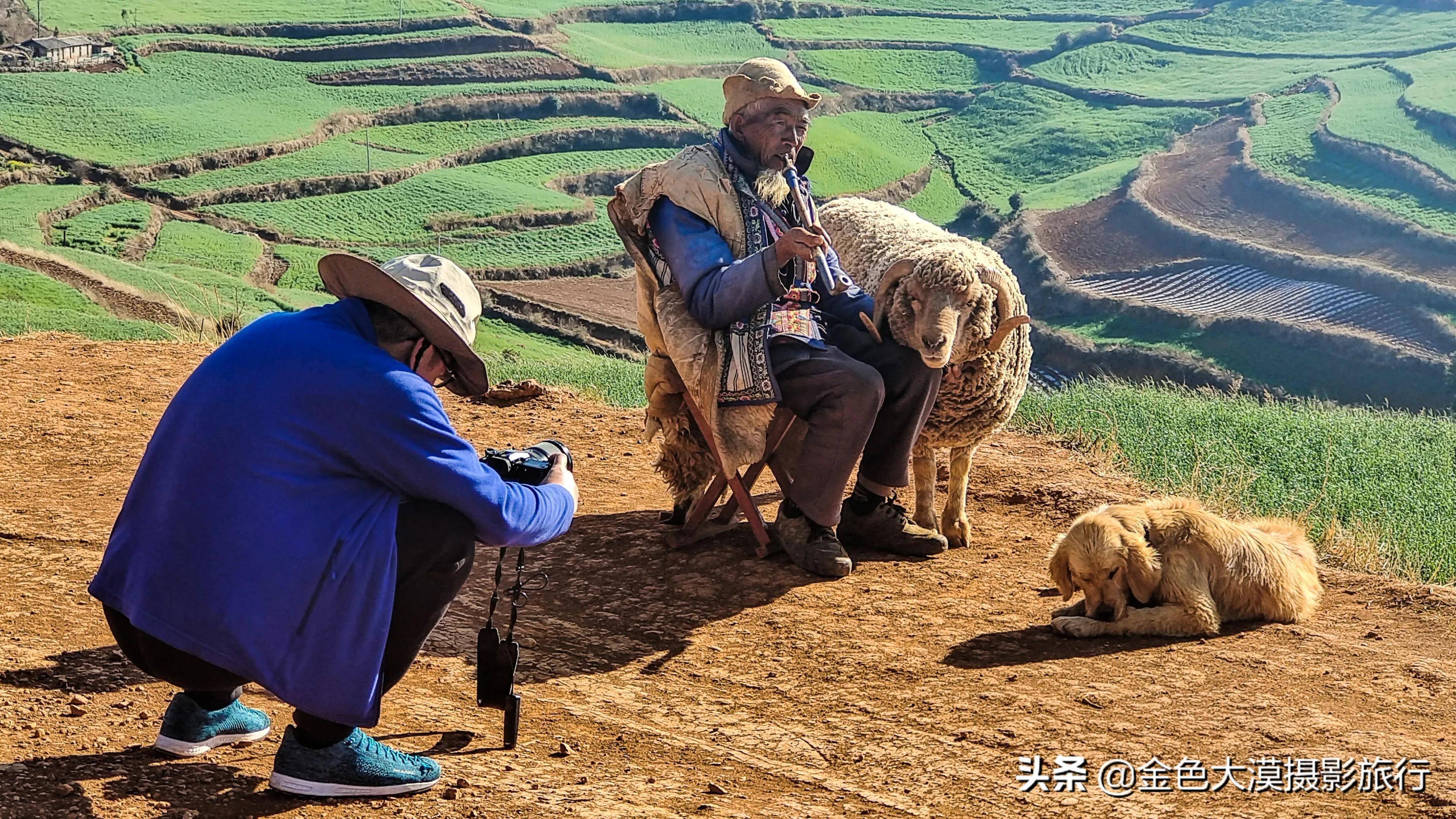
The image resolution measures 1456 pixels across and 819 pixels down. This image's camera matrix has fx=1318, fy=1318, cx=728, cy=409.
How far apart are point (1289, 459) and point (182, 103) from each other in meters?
54.5

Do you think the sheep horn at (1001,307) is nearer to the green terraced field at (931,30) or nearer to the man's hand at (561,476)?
the man's hand at (561,476)

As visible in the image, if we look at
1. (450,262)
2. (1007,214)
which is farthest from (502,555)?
(1007,214)

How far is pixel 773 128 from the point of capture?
617cm

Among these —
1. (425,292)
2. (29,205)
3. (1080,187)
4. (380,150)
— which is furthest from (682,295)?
(1080,187)

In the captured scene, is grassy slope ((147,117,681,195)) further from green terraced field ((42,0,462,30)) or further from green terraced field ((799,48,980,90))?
green terraced field ((799,48,980,90))

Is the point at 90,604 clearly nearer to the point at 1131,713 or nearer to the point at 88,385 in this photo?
the point at 1131,713

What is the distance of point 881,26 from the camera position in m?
80.4

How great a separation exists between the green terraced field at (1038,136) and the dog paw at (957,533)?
5248cm

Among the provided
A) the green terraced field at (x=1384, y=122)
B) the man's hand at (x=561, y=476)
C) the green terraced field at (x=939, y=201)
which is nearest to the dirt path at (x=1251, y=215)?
the green terraced field at (x=1384, y=122)

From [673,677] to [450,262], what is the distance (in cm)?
213

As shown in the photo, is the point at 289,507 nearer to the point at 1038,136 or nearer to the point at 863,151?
the point at 863,151

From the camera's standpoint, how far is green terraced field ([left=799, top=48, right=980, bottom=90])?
72.2m

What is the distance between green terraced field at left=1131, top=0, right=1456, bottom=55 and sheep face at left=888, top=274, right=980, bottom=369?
239 ft

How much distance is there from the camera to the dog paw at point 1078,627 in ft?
18.1
